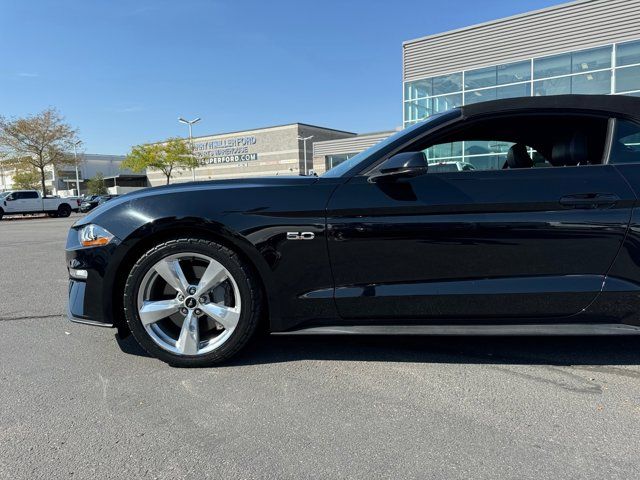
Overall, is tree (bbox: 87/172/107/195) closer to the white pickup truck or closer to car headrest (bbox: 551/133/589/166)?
the white pickup truck

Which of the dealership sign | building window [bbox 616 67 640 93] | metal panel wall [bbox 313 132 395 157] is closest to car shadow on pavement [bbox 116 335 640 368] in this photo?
building window [bbox 616 67 640 93]

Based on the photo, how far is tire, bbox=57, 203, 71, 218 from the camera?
30.8 m

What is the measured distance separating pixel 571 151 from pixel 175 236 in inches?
103

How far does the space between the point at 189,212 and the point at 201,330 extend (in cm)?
76

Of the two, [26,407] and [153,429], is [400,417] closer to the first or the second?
[153,429]

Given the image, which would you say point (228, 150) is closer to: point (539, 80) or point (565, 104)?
point (539, 80)

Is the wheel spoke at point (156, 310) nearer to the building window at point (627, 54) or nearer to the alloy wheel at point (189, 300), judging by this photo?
the alloy wheel at point (189, 300)

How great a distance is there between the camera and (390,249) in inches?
107

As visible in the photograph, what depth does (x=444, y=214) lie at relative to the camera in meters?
2.69

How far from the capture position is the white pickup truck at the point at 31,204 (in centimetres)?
2906

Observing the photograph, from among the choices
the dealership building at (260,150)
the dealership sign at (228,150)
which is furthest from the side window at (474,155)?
the dealership sign at (228,150)

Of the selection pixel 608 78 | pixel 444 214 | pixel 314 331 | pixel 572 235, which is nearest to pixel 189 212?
pixel 314 331

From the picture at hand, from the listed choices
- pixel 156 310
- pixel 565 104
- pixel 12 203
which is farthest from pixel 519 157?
pixel 12 203

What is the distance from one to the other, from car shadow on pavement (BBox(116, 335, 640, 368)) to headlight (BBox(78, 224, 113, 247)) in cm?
82
